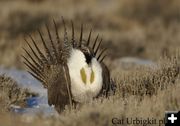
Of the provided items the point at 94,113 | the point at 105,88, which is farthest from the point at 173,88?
the point at 94,113

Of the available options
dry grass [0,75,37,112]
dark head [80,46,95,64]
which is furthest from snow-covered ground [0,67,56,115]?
dark head [80,46,95,64]

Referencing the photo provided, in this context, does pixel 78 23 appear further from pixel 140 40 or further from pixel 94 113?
pixel 94 113

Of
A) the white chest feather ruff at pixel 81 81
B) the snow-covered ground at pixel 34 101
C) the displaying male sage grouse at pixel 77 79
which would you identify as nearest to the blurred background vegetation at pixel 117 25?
the snow-covered ground at pixel 34 101

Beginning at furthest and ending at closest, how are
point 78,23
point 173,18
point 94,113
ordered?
point 173,18
point 78,23
point 94,113

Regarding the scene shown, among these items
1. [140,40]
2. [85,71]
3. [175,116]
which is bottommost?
[175,116]

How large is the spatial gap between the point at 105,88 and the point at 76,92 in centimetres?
27

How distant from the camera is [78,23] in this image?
1631 centimetres

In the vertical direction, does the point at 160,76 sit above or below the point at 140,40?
below

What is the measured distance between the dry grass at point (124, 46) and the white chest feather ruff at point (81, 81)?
14 centimetres

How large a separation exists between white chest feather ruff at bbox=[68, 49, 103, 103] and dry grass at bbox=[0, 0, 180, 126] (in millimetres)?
141

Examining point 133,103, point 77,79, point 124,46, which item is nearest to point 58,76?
point 77,79

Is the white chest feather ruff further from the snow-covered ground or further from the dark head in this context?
the snow-covered ground

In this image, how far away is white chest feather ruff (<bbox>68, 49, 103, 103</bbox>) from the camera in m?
5.78

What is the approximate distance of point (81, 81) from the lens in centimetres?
579
